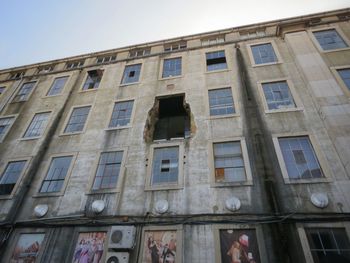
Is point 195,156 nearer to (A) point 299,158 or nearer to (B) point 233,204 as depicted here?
(B) point 233,204

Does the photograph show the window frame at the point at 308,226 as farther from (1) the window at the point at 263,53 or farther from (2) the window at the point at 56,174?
(2) the window at the point at 56,174

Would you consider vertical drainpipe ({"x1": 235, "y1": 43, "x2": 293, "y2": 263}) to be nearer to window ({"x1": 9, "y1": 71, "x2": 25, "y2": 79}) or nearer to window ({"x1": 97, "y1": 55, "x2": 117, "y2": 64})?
window ({"x1": 97, "y1": 55, "x2": 117, "y2": 64})

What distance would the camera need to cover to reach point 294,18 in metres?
16.0

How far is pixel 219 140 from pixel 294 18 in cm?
1220

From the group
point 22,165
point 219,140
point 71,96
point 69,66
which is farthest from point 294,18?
point 22,165

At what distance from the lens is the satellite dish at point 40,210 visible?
10055mm

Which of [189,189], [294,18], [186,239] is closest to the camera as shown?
[186,239]

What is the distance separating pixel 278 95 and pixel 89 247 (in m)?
11.9

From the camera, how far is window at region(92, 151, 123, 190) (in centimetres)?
1077

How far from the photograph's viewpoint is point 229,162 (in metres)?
10.2

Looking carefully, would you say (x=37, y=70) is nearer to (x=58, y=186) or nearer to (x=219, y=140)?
(x=58, y=186)

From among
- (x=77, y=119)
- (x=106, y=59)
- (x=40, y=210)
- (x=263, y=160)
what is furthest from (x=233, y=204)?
(x=106, y=59)

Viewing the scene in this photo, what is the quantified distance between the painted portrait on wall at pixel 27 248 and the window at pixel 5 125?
805 cm

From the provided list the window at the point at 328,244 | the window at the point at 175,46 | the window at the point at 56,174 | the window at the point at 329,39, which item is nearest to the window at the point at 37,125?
the window at the point at 56,174
